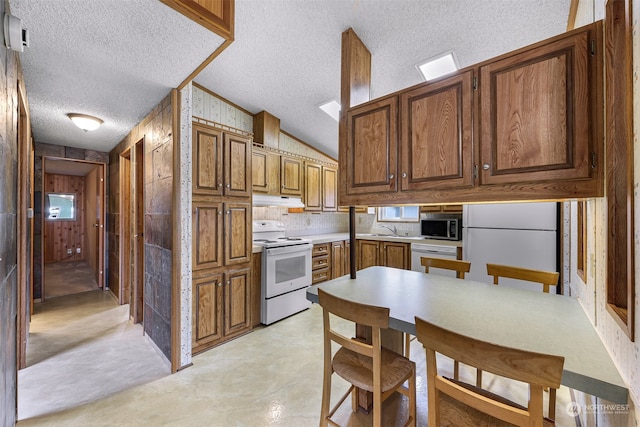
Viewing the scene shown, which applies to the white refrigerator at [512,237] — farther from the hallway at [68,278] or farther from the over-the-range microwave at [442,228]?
the hallway at [68,278]

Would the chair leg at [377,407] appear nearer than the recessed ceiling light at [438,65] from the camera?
Yes

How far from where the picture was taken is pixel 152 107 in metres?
2.64

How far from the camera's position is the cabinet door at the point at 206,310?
8.25 feet

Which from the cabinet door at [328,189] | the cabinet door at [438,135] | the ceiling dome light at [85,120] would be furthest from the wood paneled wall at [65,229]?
the cabinet door at [438,135]

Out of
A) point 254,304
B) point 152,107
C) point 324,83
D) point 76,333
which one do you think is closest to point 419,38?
point 324,83

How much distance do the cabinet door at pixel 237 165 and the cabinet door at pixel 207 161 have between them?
3.1 inches

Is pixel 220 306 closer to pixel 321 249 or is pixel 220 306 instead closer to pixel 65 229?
pixel 321 249

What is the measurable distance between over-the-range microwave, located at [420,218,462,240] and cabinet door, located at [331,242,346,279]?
1.38m

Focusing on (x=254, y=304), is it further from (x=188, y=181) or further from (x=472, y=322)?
(x=472, y=322)

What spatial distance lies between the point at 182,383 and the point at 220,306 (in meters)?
0.73

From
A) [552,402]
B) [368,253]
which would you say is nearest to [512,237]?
[552,402]

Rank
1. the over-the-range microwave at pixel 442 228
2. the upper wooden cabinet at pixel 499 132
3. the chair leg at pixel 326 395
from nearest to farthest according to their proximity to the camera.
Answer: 1. the upper wooden cabinet at pixel 499 132
2. the chair leg at pixel 326 395
3. the over-the-range microwave at pixel 442 228

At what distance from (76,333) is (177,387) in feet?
6.12

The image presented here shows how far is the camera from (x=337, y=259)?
4.52 meters
